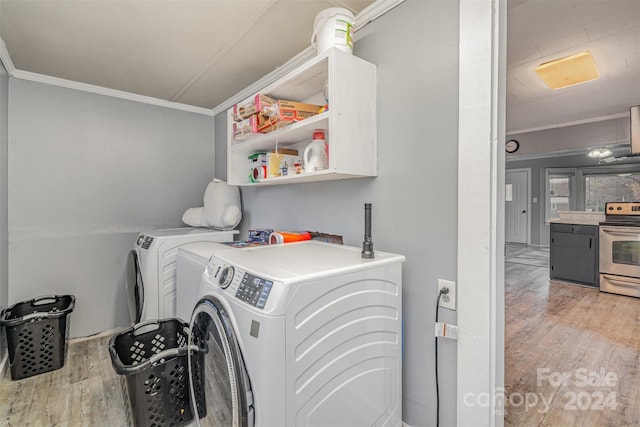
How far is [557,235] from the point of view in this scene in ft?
14.3

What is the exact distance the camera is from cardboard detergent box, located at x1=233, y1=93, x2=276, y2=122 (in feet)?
5.99

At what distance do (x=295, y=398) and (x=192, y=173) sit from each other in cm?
273

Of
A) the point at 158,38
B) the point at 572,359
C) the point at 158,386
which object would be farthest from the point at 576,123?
the point at 158,386

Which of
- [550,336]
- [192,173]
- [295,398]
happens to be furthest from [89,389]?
[550,336]

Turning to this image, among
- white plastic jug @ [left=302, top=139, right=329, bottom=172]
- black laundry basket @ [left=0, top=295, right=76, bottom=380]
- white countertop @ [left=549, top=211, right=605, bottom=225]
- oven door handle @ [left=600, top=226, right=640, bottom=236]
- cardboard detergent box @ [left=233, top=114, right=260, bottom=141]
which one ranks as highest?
cardboard detergent box @ [left=233, top=114, right=260, bottom=141]

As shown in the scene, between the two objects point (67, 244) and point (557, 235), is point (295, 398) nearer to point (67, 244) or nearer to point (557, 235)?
point (67, 244)

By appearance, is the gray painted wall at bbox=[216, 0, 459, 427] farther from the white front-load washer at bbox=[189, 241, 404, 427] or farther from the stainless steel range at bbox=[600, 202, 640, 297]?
the stainless steel range at bbox=[600, 202, 640, 297]

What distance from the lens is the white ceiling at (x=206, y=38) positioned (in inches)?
63.2

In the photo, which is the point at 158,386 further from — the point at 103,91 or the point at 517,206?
the point at 517,206

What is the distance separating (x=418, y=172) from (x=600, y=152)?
638cm

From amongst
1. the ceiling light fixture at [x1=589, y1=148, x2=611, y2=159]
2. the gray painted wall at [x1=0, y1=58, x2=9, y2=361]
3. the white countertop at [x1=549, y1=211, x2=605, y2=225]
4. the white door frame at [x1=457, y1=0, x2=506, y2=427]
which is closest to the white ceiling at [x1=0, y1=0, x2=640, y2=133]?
the gray painted wall at [x1=0, y1=58, x2=9, y2=361]

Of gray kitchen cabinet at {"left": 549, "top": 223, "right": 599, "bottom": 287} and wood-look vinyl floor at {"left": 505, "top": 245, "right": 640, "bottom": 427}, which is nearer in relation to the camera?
wood-look vinyl floor at {"left": 505, "top": 245, "right": 640, "bottom": 427}

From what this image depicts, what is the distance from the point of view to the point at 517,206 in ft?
24.9

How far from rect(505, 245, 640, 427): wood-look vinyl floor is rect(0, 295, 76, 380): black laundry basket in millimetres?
2869
